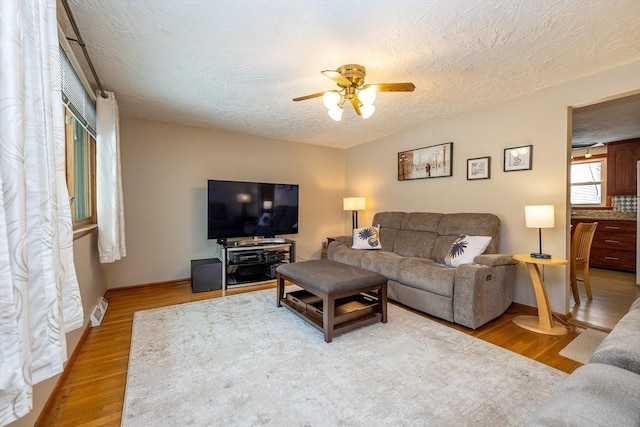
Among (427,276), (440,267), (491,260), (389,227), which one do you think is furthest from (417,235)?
(491,260)

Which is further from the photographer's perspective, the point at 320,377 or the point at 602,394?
the point at 320,377

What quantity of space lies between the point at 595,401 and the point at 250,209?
3844mm

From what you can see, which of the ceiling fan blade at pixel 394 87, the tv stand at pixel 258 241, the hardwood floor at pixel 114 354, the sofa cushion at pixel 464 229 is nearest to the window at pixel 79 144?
the hardwood floor at pixel 114 354

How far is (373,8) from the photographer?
1679mm

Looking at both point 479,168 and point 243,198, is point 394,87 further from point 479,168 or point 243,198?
point 243,198

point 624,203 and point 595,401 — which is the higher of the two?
point 624,203

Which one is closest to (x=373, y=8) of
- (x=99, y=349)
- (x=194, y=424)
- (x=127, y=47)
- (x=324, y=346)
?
(x=127, y=47)

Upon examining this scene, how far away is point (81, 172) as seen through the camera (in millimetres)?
2820

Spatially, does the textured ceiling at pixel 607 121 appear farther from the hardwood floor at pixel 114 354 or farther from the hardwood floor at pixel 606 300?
the hardwood floor at pixel 114 354

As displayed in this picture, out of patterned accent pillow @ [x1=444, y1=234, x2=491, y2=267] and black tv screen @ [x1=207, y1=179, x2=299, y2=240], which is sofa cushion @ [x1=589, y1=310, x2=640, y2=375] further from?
black tv screen @ [x1=207, y1=179, x2=299, y2=240]

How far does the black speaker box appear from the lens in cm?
359

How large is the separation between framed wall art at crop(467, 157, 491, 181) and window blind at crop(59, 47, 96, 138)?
13.0ft

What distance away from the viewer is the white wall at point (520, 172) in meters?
2.69

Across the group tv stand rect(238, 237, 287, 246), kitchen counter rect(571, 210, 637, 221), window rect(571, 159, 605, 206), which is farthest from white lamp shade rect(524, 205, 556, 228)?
window rect(571, 159, 605, 206)
